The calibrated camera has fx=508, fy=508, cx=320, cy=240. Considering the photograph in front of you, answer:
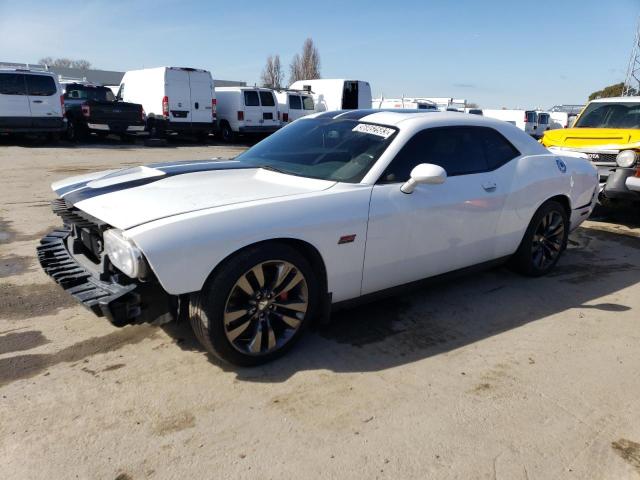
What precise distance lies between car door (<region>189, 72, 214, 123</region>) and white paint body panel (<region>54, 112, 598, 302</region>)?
14753 mm

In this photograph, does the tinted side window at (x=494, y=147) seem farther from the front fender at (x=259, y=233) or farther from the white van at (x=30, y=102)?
the white van at (x=30, y=102)

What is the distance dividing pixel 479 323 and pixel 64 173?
9345mm

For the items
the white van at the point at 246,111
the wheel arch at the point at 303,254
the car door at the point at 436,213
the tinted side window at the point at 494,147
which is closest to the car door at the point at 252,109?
the white van at the point at 246,111

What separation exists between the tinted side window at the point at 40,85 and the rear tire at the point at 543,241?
1446cm

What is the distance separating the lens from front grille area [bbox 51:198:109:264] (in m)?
3.16

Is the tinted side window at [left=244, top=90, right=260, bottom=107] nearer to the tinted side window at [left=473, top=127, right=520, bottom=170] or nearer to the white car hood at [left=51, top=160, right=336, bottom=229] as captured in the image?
the white car hood at [left=51, top=160, right=336, bottom=229]

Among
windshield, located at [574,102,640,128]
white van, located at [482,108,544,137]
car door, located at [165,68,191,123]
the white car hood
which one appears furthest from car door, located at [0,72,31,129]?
white van, located at [482,108,544,137]

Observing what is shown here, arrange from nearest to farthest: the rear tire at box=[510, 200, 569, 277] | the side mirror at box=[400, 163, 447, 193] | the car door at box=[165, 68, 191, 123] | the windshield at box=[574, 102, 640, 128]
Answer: the side mirror at box=[400, 163, 447, 193]
the rear tire at box=[510, 200, 569, 277]
the windshield at box=[574, 102, 640, 128]
the car door at box=[165, 68, 191, 123]

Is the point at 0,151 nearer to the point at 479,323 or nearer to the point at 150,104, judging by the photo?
the point at 150,104

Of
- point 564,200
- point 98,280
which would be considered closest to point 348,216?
point 98,280

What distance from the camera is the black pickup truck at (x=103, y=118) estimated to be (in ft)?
53.1

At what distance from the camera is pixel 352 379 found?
303 cm

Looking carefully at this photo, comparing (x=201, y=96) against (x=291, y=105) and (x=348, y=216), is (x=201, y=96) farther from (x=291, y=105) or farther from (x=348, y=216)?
(x=348, y=216)

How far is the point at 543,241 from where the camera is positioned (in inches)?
190
